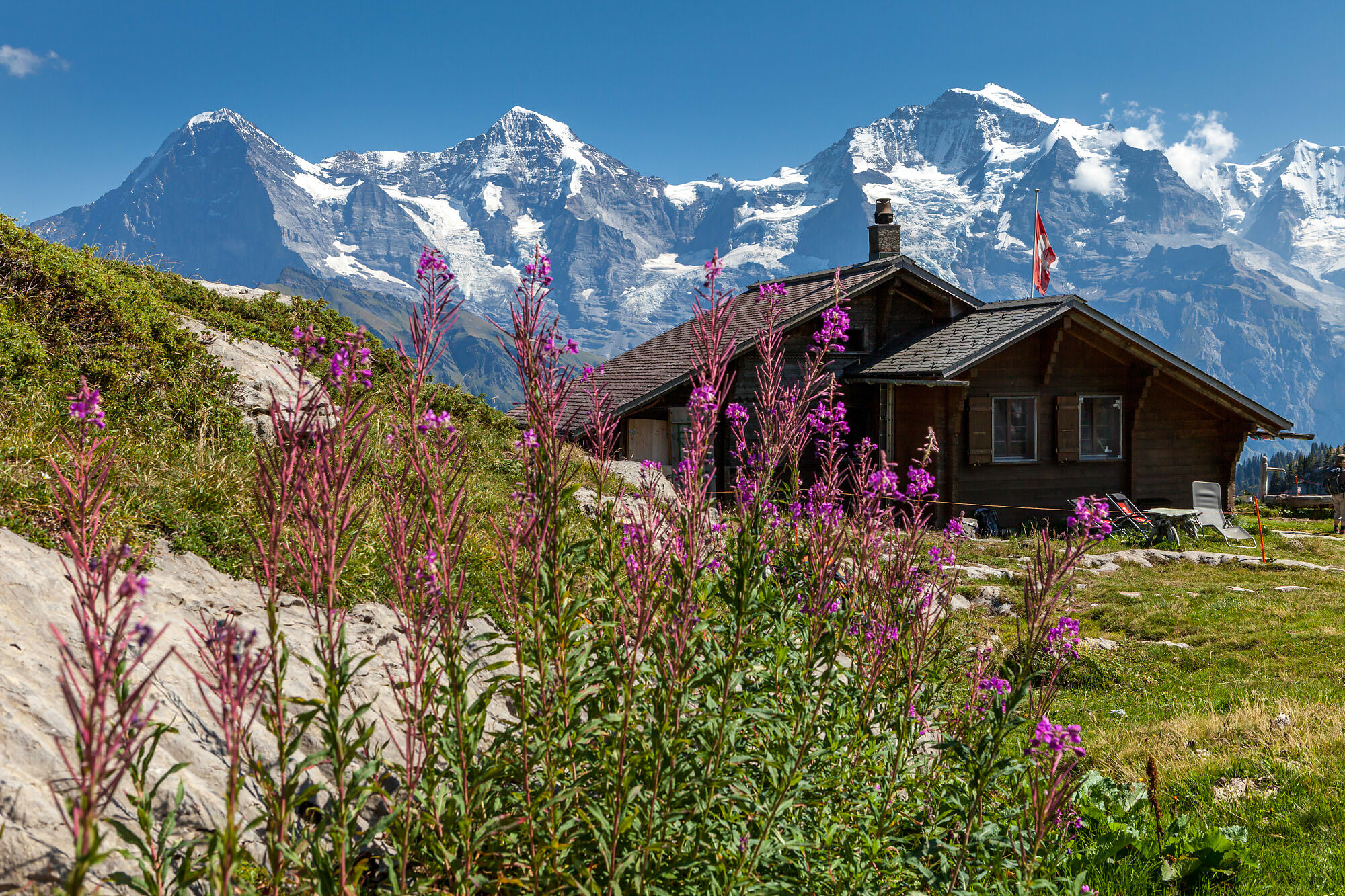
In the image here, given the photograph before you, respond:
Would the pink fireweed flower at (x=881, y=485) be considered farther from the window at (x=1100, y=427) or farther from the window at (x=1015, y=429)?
the window at (x=1100, y=427)

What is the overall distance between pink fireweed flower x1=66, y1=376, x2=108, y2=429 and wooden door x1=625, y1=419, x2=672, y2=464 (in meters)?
17.0

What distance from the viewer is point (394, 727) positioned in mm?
3734

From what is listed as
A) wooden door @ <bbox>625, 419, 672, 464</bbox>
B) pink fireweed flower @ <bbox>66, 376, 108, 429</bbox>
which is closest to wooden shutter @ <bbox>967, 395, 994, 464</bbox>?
wooden door @ <bbox>625, 419, 672, 464</bbox>

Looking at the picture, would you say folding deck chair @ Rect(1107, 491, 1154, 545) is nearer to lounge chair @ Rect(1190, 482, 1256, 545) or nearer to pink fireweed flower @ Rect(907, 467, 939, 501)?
lounge chair @ Rect(1190, 482, 1256, 545)

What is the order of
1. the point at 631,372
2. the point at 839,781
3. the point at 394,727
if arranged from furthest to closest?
the point at 631,372, the point at 394,727, the point at 839,781

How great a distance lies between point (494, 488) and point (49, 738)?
6.15 metres

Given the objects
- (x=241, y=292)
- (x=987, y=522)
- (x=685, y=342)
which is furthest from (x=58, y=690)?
(x=685, y=342)

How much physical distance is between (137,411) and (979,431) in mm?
16969

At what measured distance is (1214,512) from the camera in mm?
17828

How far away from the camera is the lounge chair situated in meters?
17.5

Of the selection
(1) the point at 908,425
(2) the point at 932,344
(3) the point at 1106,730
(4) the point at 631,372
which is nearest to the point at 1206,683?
(3) the point at 1106,730

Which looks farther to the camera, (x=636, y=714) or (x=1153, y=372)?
(x=1153, y=372)

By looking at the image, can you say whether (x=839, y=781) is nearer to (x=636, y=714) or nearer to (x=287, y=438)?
(x=636, y=714)

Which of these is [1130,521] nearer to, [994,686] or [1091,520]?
[994,686]
